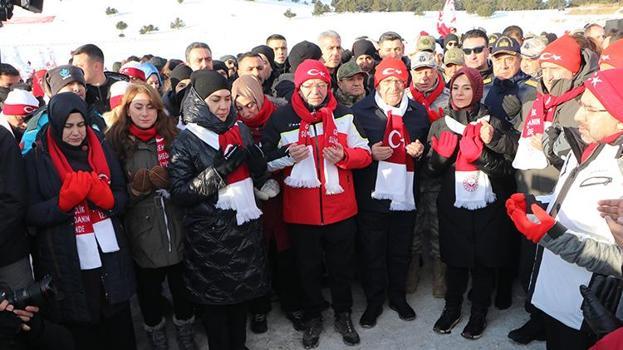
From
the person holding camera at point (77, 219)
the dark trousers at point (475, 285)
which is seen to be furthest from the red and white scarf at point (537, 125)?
the person holding camera at point (77, 219)

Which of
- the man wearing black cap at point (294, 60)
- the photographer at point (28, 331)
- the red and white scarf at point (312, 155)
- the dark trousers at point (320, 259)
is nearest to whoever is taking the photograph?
the photographer at point (28, 331)

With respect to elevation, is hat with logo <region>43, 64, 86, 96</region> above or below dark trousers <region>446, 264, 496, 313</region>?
above

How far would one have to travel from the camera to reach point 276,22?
86.9 feet

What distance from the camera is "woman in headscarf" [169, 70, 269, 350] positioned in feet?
10.4

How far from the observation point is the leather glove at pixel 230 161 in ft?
10.1

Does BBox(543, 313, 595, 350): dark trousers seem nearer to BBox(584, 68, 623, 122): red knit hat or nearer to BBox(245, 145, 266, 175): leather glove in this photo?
BBox(584, 68, 623, 122): red knit hat

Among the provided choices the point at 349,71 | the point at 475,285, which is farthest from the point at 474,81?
the point at 475,285

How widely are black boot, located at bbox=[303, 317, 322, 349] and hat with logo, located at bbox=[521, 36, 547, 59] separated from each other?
12.0ft

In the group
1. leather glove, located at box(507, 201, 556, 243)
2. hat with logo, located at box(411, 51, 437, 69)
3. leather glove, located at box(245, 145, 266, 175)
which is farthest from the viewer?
→ hat with logo, located at box(411, 51, 437, 69)

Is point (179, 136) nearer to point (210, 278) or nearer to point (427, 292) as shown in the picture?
point (210, 278)

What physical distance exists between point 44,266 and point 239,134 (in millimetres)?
1519

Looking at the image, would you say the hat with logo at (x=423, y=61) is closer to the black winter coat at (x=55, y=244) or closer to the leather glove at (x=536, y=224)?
the leather glove at (x=536, y=224)

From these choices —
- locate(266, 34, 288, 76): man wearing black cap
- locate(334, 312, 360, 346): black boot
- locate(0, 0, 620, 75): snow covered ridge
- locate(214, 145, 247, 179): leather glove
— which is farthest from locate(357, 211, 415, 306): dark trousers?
locate(0, 0, 620, 75): snow covered ridge

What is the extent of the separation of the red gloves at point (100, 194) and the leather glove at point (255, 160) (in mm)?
928
